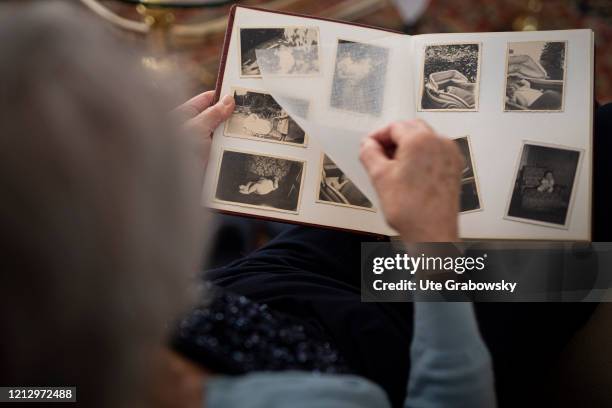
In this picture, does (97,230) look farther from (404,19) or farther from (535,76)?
(404,19)

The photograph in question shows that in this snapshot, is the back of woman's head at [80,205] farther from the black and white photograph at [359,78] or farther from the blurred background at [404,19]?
the blurred background at [404,19]

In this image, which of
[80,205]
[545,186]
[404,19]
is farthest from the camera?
[404,19]

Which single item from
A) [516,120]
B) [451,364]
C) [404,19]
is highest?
[404,19]

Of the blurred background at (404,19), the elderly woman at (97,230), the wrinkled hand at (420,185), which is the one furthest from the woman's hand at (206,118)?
the blurred background at (404,19)

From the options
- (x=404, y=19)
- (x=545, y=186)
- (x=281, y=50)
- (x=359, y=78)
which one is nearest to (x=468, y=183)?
(x=545, y=186)

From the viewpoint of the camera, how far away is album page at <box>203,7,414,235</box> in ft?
2.52

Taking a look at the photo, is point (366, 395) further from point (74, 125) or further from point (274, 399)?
point (74, 125)

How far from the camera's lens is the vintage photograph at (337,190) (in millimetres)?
772

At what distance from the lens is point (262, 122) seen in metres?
0.81

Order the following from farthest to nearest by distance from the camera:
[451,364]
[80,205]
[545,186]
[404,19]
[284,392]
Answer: [404,19] → [545,186] → [451,364] → [284,392] → [80,205]

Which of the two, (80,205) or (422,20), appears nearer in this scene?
(80,205)

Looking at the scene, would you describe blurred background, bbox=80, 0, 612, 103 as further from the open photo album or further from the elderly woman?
the elderly woman

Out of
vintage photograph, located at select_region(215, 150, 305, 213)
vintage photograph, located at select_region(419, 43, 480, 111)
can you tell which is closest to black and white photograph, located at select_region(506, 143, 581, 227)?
vintage photograph, located at select_region(419, 43, 480, 111)

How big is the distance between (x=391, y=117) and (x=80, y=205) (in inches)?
20.1
